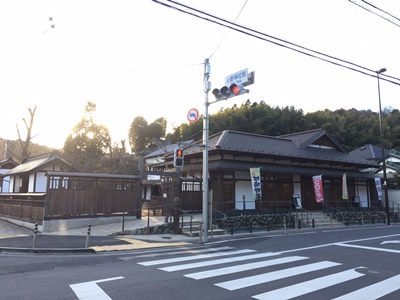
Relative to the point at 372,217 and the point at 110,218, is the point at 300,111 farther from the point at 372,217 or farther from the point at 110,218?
the point at 110,218

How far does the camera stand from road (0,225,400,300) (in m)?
5.75

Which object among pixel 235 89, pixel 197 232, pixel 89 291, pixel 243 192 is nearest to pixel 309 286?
pixel 89 291

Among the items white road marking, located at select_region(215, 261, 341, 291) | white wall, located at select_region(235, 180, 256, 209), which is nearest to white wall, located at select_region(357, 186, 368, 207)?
white wall, located at select_region(235, 180, 256, 209)

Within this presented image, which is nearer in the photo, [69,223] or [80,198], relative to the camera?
[69,223]

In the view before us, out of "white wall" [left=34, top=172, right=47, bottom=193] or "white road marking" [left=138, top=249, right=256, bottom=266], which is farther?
"white wall" [left=34, top=172, right=47, bottom=193]

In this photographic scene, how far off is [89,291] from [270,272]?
170 inches

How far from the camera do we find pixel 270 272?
7520 mm

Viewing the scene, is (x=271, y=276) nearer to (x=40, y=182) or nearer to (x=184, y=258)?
(x=184, y=258)

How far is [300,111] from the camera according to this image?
50594 millimetres

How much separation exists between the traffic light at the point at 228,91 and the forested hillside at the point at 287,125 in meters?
30.6

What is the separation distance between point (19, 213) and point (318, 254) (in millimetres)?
17849

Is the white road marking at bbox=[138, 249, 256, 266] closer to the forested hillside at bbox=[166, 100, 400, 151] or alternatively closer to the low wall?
the low wall

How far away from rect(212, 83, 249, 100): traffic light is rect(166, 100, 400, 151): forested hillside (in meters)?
30.6

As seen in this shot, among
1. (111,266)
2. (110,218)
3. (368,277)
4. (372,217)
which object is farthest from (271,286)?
(372,217)
